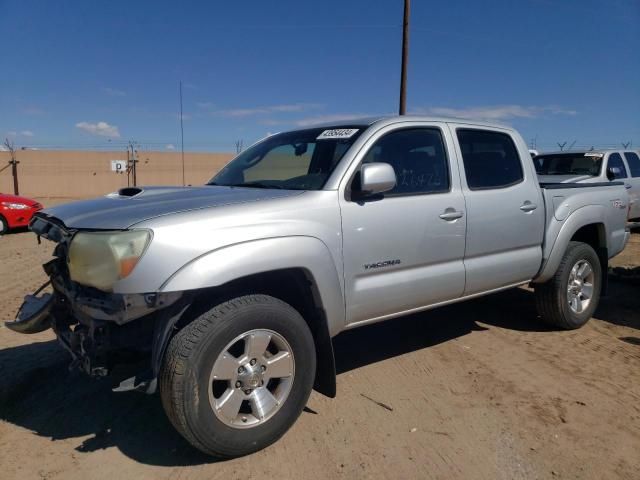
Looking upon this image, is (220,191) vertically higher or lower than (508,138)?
lower

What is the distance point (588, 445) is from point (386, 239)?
1691 millimetres

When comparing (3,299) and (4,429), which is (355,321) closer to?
(4,429)

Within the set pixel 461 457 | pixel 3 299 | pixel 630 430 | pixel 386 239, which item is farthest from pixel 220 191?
pixel 3 299

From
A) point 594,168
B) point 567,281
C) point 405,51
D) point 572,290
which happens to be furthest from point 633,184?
point 567,281

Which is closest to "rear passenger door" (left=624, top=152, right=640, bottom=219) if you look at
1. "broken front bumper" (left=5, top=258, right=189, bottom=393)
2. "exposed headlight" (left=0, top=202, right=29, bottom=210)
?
"broken front bumper" (left=5, top=258, right=189, bottom=393)

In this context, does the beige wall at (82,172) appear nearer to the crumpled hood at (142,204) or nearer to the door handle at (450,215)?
the crumpled hood at (142,204)

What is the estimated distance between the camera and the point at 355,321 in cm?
325

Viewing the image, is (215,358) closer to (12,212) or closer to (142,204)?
(142,204)

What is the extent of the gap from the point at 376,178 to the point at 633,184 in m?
10.5

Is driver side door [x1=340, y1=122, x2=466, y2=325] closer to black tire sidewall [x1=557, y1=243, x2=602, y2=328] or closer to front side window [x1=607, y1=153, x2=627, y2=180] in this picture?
black tire sidewall [x1=557, y1=243, x2=602, y2=328]

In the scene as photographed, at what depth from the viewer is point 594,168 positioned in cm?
1030

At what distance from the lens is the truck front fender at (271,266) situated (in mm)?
2461

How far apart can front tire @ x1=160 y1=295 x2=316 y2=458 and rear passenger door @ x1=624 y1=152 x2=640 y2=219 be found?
34.9 ft

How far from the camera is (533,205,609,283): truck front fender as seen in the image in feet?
14.6
